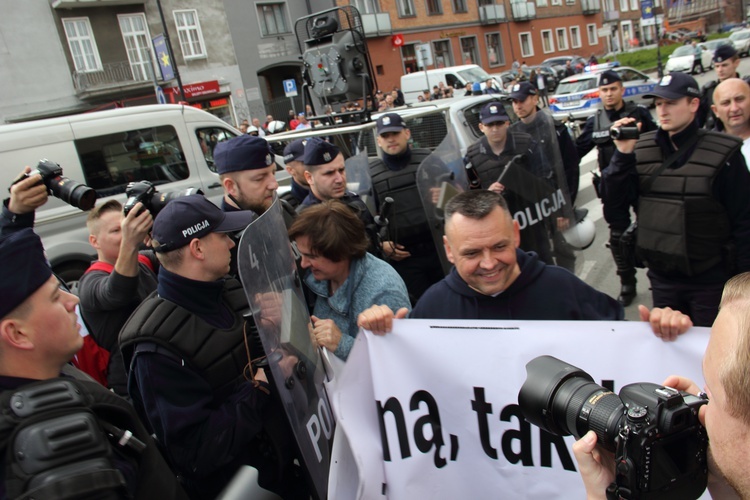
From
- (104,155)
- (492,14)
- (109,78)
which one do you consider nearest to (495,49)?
(492,14)

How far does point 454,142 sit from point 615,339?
236cm

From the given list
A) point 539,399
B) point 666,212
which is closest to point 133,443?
point 539,399

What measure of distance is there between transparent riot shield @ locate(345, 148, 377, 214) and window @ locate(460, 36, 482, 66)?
34.1m

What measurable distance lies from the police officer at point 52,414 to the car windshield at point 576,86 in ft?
50.9

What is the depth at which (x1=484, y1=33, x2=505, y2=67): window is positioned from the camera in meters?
37.8

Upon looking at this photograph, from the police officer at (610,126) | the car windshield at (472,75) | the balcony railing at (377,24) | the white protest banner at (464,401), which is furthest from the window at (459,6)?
the white protest banner at (464,401)

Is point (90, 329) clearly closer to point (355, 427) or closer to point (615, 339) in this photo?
point (355, 427)

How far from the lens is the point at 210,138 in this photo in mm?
8180

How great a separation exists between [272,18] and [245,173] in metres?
25.8

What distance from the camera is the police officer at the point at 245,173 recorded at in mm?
3068

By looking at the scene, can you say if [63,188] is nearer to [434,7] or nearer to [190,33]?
[190,33]

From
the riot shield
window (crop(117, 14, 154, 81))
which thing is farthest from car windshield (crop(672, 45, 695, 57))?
the riot shield

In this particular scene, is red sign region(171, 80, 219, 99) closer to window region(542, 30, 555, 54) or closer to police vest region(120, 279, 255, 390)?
police vest region(120, 279, 255, 390)

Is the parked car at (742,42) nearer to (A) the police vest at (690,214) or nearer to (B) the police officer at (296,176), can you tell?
(A) the police vest at (690,214)
